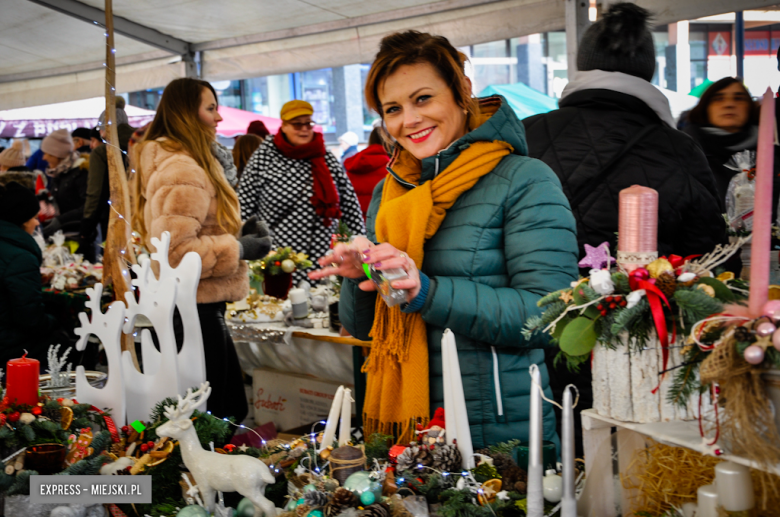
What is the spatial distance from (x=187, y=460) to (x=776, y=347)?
994 mm

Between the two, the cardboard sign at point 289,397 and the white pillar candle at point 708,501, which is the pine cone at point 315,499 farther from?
the cardboard sign at point 289,397

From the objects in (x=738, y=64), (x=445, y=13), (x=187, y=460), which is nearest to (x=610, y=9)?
(x=187, y=460)

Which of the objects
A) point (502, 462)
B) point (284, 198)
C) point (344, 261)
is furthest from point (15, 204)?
point (502, 462)

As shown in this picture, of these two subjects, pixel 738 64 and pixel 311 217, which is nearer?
pixel 311 217

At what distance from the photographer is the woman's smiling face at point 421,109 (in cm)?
144

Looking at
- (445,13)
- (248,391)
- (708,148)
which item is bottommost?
(248,391)

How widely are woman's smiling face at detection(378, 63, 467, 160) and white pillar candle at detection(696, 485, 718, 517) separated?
0.88 metres

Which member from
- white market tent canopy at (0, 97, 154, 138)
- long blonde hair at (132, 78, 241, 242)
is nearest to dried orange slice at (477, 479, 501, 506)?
long blonde hair at (132, 78, 241, 242)

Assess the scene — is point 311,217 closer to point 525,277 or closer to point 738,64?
point 525,277

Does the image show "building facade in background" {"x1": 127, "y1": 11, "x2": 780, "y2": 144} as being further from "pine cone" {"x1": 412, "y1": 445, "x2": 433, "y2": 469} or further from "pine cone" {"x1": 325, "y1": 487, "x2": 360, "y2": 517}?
"pine cone" {"x1": 325, "y1": 487, "x2": 360, "y2": 517}

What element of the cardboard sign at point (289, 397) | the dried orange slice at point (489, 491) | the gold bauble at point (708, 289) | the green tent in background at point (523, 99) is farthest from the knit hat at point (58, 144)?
the gold bauble at point (708, 289)

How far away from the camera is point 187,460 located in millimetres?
1243

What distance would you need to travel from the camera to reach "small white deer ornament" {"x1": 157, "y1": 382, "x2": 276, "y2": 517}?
46.6 inches

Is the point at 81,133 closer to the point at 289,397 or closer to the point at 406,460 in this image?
the point at 289,397
